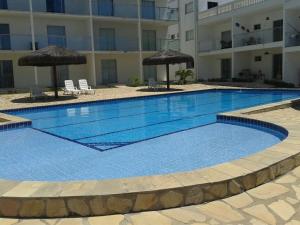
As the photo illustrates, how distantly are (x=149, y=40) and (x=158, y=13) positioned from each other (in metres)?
2.52

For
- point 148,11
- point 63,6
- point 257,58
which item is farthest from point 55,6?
point 257,58

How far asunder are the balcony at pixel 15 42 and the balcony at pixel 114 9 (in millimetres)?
5911

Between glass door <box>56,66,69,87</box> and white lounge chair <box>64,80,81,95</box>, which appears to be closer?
white lounge chair <box>64,80,81,95</box>

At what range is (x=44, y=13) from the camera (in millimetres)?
23766

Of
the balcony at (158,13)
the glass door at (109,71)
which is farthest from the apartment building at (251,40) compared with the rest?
the glass door at (109,71)

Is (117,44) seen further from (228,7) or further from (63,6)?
(228,7)

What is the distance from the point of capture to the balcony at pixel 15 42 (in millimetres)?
22281

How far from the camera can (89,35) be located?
2595 cm

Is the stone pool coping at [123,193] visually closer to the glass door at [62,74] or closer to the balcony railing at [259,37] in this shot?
the balcony railing at [259,37]

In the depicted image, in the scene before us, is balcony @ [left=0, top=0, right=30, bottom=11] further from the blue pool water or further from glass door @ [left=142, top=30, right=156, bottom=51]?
the blue pool water

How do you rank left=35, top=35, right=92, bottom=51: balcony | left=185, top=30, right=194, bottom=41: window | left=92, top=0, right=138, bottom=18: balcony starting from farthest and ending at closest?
left=185, top=30, right=194, bottom=41: window, left=92, top=0, right=138, bottom=18: balcony, left=35, top=35, right=92, bottom=51: balcony

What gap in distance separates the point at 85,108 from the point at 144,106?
114 inches

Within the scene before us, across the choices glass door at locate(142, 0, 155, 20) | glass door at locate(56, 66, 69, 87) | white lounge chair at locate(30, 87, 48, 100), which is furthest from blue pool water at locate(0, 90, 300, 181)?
glass door at locate(142, 0, 155, 20)

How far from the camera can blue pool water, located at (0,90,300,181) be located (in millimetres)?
6664
